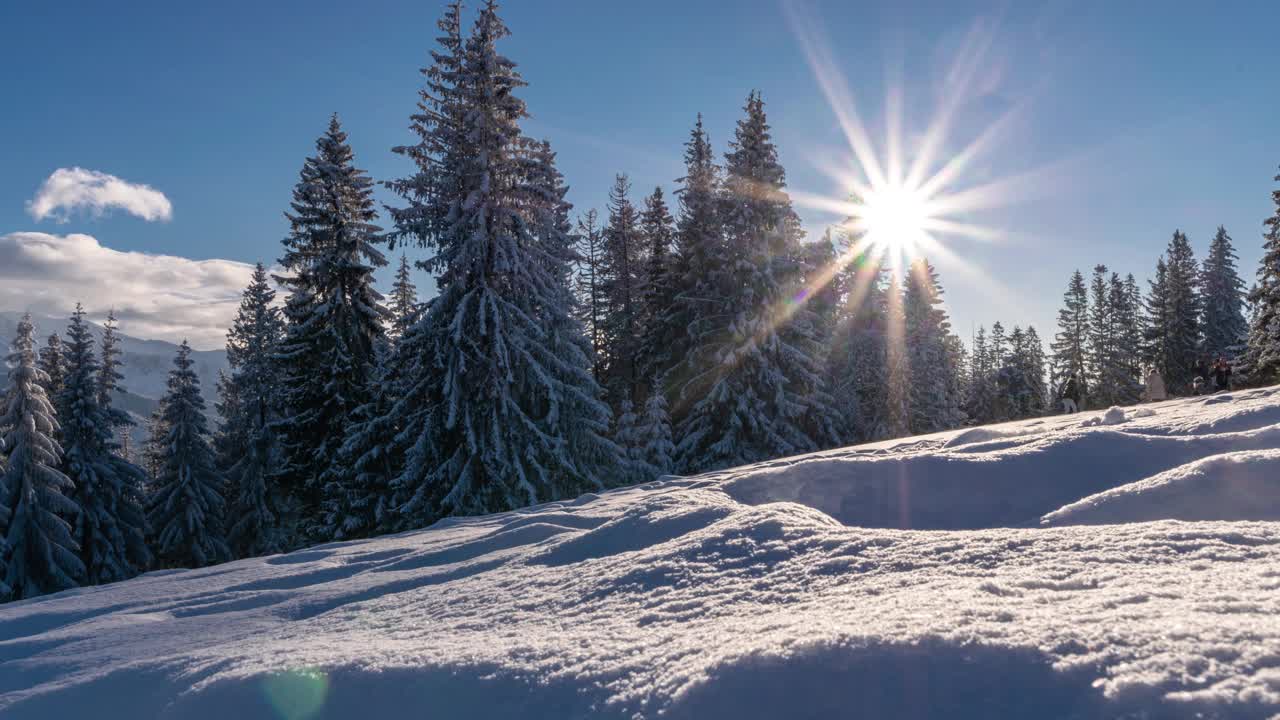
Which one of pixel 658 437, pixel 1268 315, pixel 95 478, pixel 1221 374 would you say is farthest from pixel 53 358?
pixel 1268 315

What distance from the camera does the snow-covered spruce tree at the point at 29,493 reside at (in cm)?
2006

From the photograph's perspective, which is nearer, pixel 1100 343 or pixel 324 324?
pixel 324 324

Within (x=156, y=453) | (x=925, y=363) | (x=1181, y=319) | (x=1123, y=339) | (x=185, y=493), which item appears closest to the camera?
(x=185, y=493)

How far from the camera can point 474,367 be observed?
599 inches

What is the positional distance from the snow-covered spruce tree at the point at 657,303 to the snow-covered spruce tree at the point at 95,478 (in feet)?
66.9

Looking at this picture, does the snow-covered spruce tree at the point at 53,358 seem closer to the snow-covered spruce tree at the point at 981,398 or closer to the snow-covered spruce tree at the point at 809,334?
the snow-covered spruce tree at the point at 809,334

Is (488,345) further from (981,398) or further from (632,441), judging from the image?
(981,398)

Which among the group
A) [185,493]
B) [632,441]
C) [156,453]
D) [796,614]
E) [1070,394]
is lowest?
[185,493]

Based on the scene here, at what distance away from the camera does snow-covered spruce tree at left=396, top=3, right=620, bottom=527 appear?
14703 mm

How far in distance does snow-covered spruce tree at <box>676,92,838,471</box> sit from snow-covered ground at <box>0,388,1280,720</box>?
50.0 feet

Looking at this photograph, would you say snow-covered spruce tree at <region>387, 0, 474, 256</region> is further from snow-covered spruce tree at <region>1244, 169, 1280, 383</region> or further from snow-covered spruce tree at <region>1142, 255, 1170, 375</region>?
snow-covered spruce tree at <region>1142, 255, 1170, 375</region>

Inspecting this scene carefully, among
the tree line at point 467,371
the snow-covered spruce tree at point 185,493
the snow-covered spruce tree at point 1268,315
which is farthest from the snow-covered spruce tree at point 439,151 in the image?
the snow-covered spruce tree at point 1268,315

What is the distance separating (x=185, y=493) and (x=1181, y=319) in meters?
57.4

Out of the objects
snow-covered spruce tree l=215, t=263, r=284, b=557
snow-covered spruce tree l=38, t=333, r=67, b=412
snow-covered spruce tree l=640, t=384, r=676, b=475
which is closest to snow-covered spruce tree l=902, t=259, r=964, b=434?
snow-covered spruce tree l=640, t=384, r=676, b=475
